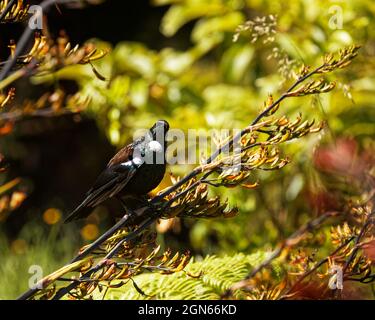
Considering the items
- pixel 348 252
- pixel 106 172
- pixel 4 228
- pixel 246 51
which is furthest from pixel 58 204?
pixel 348 252

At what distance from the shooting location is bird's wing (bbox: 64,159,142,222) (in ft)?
6.19

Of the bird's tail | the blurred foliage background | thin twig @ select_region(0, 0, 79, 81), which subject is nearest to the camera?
thin twig @ select_region(0, 0, 79, 81)

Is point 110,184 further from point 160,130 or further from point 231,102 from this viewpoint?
point 231,102

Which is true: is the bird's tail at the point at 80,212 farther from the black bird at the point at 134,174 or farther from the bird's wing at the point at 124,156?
the bird's wing at the point at 124,156

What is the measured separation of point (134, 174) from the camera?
6.23 ft

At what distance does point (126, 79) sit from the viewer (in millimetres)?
3578

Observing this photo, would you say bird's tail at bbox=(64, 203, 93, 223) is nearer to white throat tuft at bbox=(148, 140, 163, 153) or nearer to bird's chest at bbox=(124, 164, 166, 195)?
bird's chest at bbox=(124, 164, 166, 195)

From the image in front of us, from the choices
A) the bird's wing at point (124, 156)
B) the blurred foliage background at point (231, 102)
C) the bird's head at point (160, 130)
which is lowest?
the blurred foliage background at point (231, 102)

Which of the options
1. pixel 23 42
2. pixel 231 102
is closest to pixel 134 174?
pixel 23 42

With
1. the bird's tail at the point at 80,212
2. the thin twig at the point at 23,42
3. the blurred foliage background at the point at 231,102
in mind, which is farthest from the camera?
the blurred foliage background at the point at 231,102

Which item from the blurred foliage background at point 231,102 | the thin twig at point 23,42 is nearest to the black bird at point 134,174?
the thin twig at point 23,42

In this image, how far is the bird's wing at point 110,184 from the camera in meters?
1.89

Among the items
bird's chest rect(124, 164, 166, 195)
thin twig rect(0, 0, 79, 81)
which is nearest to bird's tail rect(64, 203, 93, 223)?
bird's chest rect(124, 164, 166, 195)
